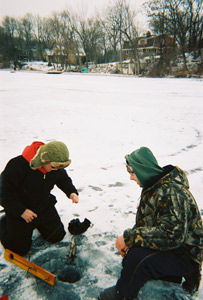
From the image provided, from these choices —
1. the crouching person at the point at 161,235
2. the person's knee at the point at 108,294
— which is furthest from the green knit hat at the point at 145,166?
the person's knee at the point at 108,294

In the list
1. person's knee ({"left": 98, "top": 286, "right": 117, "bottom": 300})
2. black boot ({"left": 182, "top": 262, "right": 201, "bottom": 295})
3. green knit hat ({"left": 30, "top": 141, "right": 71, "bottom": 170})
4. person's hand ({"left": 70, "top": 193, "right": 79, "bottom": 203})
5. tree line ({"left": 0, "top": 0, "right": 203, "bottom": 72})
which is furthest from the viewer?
tree line ({"left": 0, "top": 0, "right": 203, "bottom": 72})

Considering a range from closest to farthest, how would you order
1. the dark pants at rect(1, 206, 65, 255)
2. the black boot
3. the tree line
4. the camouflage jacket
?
the camouflage jacket
the black boot
the dark pants at rect(1, 206, 65, 255)
the tree line

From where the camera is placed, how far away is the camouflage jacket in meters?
1.32

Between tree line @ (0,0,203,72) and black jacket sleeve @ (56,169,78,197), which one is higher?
tree line @ (0,0,203,72)

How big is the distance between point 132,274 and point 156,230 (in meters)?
0.31

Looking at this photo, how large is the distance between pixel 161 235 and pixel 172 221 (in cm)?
11

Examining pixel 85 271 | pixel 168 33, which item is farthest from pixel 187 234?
pixel 168 33

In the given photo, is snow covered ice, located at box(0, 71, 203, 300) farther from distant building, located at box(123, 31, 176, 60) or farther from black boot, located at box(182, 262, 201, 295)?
distant building, located at box(123, 31, 176, 60)

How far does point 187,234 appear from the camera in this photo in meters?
1.39

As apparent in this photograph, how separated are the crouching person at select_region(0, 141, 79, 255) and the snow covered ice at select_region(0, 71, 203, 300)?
15 cm

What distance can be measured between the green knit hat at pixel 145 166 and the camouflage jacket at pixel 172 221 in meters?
0.05

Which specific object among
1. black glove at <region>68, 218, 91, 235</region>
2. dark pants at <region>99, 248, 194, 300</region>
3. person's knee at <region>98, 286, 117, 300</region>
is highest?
dark pants at <region>99, 248, 194, 300</region>

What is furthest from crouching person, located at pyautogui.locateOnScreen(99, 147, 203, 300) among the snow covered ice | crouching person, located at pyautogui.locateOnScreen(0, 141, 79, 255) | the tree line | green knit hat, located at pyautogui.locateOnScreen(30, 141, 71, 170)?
the tree line

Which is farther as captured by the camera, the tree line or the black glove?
the tree line
